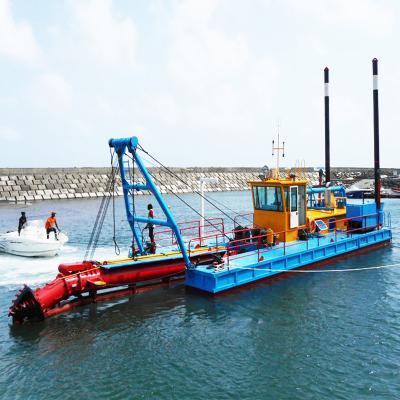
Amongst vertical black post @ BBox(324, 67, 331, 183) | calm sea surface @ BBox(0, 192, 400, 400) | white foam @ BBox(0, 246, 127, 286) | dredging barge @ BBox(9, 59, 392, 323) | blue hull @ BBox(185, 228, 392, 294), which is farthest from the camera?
vertical black post @ BBox(324, 67, 331, 183)

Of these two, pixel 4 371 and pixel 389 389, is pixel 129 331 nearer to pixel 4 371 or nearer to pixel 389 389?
pixel 4 371

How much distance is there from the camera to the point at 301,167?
17.4 metres

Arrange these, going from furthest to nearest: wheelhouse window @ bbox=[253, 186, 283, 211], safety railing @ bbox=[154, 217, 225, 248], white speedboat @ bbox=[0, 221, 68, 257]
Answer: white speedboat @ bbox=[0, 221, 68, 257] < wheelhouse window @ bbox=[253, 186, 283, 211] < safety railing @ bbox=[154, 217, 225, 248]

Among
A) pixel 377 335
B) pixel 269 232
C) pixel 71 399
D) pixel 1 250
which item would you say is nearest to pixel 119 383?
pixel 71 399

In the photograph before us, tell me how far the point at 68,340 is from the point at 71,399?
270 cm

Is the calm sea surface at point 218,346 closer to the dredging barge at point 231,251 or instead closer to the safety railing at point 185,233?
the dredging barge at point 231,251

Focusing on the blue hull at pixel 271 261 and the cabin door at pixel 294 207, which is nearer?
the blue hull at pixel 271 261

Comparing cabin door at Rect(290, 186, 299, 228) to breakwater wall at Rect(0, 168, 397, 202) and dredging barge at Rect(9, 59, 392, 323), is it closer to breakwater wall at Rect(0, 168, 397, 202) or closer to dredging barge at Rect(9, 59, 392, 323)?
dredging barge at Rect(9, 59, 392, 323)

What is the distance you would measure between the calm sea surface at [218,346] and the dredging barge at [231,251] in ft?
1.84

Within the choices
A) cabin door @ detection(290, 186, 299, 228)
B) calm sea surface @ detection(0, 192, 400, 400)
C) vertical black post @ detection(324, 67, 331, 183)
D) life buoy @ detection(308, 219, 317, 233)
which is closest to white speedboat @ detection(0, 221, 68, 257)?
calm sea surface @ detection(0, 192, 400, 400)

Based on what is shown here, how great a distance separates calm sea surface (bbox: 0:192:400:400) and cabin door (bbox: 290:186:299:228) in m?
2.92

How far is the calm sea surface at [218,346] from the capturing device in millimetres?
7980

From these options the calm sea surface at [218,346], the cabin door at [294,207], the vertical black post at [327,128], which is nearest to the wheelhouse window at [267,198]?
the cabin door at [294,207]

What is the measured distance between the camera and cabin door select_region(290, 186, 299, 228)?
16.5 metres
